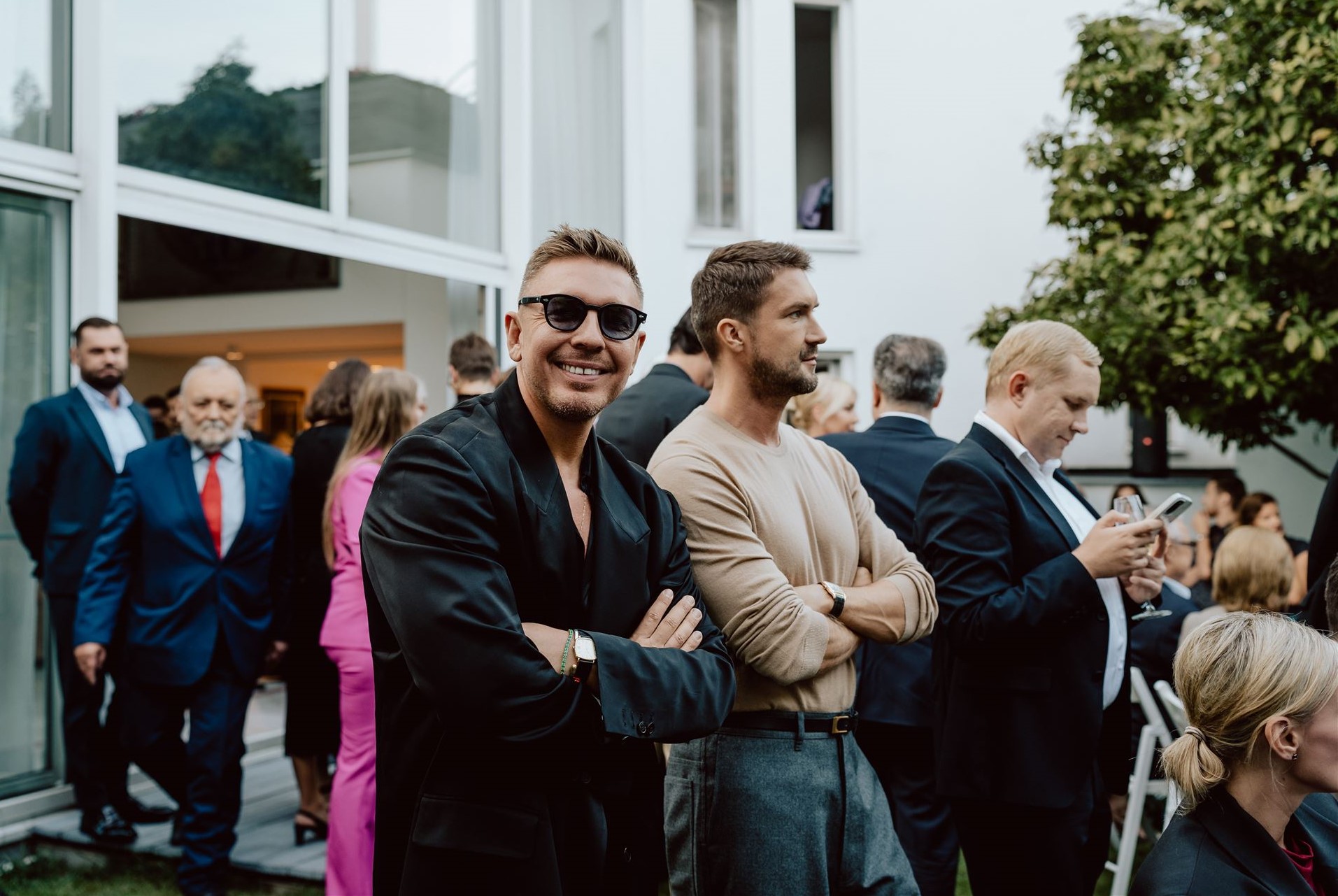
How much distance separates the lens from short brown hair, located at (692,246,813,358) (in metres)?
2.79

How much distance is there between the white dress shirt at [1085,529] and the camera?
3.22 meters

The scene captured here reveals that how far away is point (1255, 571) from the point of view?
473 centimetres

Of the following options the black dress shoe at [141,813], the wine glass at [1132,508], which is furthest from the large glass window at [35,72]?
the wine glass at [1132,508]

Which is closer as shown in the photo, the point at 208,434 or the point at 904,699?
the point at 904,699

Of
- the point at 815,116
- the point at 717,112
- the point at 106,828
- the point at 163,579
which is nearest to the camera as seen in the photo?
the point at 163,579

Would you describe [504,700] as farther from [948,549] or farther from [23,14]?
[23,14]

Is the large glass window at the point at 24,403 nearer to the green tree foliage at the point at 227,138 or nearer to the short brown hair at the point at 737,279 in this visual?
the green tree foliage at the point at 227,138

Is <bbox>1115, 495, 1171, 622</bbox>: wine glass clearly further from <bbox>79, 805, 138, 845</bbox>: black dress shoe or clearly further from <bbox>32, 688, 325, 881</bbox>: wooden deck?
<bbox>79, 805, 138, 845</bbox>: black dress shoe

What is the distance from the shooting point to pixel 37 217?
18.3ft

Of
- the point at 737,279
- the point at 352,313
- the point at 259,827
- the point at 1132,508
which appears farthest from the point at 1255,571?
the point at 352,313

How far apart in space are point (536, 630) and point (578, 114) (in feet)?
27.0

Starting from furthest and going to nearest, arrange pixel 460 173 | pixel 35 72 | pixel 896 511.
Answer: pixel 460 173 → pixel 35 72 → pixel 896 511

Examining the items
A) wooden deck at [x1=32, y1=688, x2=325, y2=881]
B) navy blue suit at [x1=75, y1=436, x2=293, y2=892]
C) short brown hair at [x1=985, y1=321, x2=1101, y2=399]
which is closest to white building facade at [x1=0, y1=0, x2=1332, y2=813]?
wooden deck at [x1=32, y1=688, x2=325, y2=881]

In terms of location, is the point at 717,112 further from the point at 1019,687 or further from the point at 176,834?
the point at 1019,687
